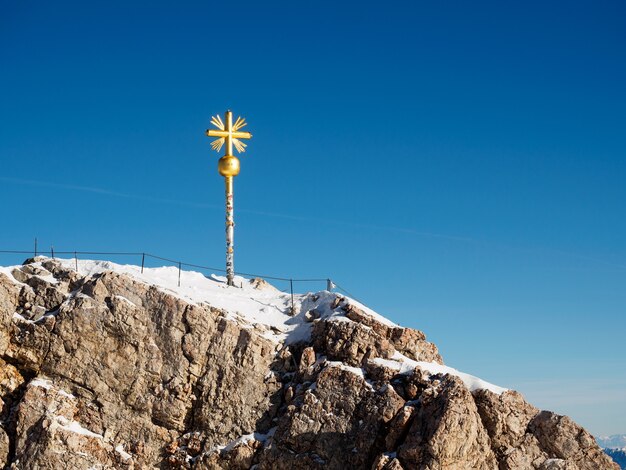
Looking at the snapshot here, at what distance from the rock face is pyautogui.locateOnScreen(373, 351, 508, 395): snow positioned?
15 cm

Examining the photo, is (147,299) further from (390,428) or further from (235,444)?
(390,428)

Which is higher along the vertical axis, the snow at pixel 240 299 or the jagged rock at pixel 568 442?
the snow at pixel 240 299

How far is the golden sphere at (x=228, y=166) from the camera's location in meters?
50.1

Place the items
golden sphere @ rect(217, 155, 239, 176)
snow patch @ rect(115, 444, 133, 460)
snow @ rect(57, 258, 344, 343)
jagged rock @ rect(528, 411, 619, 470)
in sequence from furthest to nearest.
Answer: golden sphere @ rect(217, 155, 239, 176)
snow @ rect(57, 258, 344, 343)
snow patch @ rect(115, 444, 133, 460)
jagged rock @ rect(528, 411, 619, 470)

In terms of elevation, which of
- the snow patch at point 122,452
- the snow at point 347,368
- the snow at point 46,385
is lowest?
the snow patch at point 122,452

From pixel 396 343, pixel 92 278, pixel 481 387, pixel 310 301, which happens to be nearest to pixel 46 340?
pixel 92 278

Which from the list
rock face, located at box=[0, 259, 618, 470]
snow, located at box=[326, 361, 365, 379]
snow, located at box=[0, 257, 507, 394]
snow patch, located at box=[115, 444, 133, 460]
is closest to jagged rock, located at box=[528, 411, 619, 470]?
rock face, located at box=[0, 259, 618, 470]

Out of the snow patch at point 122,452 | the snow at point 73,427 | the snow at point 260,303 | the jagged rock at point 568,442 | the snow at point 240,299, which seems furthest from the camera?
the snow at point 240,299

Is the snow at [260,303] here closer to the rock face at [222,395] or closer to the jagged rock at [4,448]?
the rock face at [222,395]

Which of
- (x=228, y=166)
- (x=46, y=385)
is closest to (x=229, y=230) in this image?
(x=228, y=166)

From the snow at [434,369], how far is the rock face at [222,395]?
15 cm

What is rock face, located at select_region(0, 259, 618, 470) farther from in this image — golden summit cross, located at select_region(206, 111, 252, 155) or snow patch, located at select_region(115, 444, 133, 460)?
golden summit cross, located at select_region(206, 111, 252, 155)

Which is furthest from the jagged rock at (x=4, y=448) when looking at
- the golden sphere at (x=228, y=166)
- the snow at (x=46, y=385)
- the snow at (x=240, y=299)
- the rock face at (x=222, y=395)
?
the golden sphere at (x=228, y=166)

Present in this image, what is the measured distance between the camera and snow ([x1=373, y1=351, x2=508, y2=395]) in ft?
123
